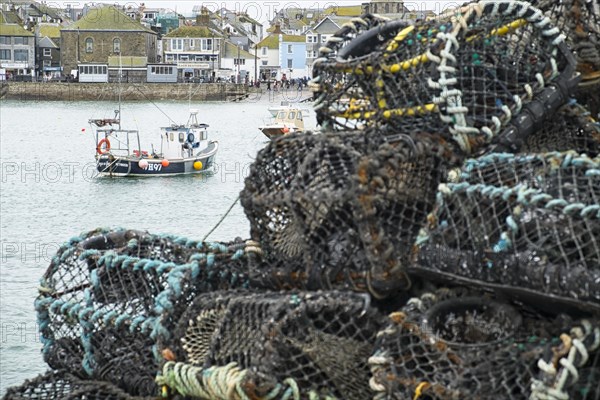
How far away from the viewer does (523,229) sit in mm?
2844

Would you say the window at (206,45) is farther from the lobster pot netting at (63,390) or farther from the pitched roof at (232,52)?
the lobster pot netting at (63,390)

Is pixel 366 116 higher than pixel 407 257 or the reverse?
higher

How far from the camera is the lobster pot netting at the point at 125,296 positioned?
3461mm

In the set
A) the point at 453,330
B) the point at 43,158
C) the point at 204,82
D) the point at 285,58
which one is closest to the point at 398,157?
the point at 453,330

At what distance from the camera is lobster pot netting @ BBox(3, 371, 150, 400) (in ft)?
11.4

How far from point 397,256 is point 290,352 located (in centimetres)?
40

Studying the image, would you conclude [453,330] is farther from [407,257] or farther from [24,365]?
[24,365]

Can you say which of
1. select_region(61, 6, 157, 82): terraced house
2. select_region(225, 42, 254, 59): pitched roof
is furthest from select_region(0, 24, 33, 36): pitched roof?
select_region(225, 42, 254, 59): pitched roof

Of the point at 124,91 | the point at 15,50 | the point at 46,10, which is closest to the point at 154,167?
the point at 124,91

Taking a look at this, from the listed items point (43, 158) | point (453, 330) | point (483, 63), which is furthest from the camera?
point (43, 158)

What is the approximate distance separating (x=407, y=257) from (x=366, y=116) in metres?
0.70

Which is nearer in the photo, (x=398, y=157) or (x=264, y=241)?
(x=398, y=157)

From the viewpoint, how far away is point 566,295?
2668mm

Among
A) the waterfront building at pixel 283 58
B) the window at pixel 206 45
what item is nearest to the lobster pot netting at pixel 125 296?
the window at pixel 206 45
